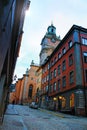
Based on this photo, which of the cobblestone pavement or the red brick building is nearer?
the cobblestone pavement

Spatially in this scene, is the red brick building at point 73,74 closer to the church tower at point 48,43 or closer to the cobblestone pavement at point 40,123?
the cobblestone pavement at point 40,123

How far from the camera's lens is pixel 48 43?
5688 centimetres

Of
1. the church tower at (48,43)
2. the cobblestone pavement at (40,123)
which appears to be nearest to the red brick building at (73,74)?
the cobblestone pavement at (40,123)

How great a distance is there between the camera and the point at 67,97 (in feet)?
80.0

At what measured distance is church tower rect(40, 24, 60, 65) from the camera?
5452cm

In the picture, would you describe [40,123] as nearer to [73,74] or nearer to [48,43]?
[73,74]

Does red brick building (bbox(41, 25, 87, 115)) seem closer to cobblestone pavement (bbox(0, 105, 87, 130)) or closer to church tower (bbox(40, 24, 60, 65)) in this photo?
cobblestone pavement (bbox(0, 105, 87, 130))

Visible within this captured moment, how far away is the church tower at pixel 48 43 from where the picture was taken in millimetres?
54519

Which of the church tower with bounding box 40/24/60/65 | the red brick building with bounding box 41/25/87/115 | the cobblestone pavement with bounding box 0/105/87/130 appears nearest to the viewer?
the cobblestone pavement with bounding box 0/105/87/130

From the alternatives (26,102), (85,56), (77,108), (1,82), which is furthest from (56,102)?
(26,102)

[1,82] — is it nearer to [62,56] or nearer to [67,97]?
[67,97]

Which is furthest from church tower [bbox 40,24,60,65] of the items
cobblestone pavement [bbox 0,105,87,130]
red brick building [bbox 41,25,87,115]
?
cobblestone pavement [bbox 0,105,87,130]

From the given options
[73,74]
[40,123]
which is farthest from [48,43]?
[40,123]

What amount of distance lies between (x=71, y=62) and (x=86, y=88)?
5.74 meters
